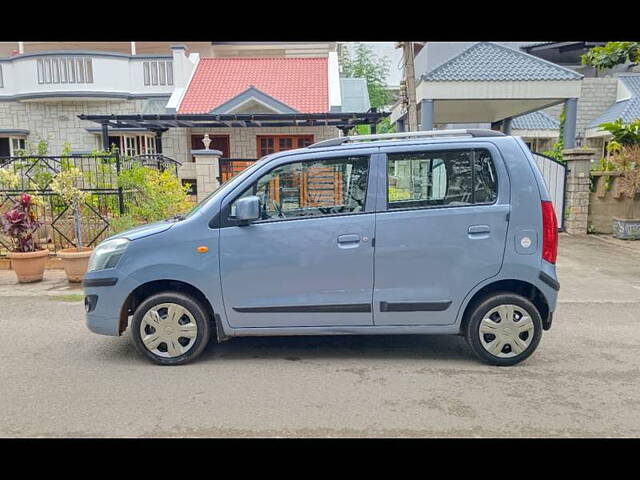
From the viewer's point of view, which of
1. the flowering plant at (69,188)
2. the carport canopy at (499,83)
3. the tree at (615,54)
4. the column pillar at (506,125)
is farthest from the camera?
the column pillar at (506,125)

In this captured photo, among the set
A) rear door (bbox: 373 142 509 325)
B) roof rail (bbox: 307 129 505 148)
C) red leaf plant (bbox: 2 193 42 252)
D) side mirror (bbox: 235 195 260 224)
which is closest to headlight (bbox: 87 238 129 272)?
side mirror (bbox: 235 195 260 224)

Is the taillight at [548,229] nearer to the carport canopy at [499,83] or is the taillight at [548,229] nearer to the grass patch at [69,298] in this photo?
Result: the grass patch at [69,298]

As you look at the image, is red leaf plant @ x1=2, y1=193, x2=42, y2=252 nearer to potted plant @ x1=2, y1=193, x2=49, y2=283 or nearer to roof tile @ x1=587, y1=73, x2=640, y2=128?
potted plant @ x1=2, y1=193, x2=49, y2=283

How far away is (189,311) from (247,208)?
3.59 feet

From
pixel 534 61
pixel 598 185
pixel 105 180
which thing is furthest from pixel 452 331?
pixel 534 61

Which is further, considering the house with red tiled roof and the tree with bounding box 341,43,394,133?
the tree with bounding box 341,43,394,133

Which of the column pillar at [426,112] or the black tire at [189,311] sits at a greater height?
the column pillar at [426,112]

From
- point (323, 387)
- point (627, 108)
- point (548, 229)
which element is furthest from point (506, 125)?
point (323, 387)

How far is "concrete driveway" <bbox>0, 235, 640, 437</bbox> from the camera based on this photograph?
3510 millimetres

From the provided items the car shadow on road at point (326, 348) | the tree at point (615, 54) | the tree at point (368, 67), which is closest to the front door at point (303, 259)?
the car shadow on road at point (326, 348)

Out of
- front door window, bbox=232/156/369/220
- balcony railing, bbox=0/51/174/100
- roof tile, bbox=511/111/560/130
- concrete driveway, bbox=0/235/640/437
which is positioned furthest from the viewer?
roof tile, bbox=511/111/560/130

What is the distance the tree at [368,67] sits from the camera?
37.7 metres

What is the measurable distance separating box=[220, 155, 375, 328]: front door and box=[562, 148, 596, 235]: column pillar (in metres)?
9.62

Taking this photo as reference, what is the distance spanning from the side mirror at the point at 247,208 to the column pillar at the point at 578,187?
34.1 ft
